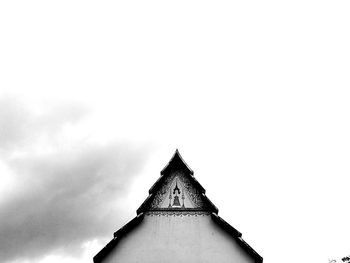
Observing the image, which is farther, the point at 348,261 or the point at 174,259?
the point at 348,261

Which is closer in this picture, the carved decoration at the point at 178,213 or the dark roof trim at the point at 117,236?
the dark roof trim at the point at 117,236

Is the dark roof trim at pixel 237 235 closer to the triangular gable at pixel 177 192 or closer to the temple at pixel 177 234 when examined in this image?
the temple at pixel 177 234

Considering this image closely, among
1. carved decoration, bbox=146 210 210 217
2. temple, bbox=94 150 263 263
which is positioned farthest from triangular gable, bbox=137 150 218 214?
carved decoration, bbox=146 210 210 217

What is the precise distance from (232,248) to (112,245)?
4.81 m

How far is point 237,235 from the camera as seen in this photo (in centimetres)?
1315

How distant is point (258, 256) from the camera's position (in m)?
12.8

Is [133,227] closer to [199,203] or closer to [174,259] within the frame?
[174,259]

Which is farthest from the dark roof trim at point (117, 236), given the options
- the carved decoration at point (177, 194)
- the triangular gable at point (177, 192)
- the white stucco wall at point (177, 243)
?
the carved decoration at point (177, 194)

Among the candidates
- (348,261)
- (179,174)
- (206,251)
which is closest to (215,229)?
(206,251)

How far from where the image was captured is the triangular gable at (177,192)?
45.8 ft

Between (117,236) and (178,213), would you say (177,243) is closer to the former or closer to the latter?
(178,213)

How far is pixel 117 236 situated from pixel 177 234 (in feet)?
7.94

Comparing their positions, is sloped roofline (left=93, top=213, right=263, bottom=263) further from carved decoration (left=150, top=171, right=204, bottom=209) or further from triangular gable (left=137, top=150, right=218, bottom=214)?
carved decoration (left=150, top=171, right=204, bottom=209)

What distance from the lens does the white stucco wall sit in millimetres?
12875
